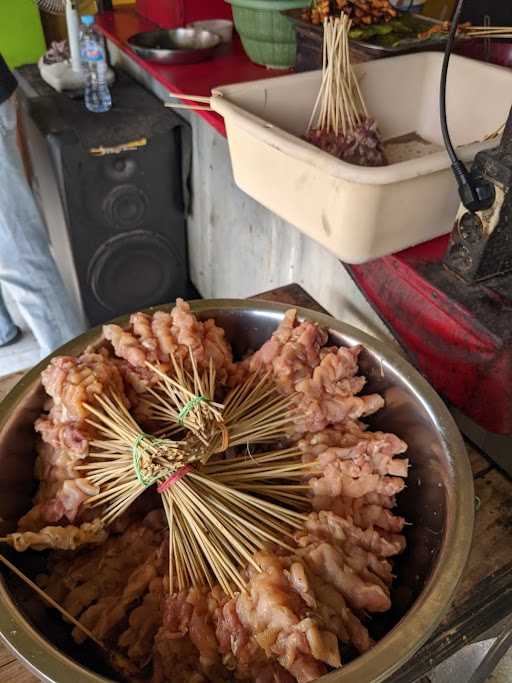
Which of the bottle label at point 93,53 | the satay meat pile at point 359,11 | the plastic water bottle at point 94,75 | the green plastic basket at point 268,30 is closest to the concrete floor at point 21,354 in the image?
the plastic water bottle at point 94,75

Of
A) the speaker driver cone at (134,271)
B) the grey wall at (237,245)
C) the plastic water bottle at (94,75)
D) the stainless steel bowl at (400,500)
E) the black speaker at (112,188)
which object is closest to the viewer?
the stainless steel bowl at (400,500)

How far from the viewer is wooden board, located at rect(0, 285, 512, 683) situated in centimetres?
81

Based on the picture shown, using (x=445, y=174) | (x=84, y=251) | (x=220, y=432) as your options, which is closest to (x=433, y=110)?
(x=445, y=174)

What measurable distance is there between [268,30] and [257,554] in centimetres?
195

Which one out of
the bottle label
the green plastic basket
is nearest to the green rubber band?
the green plastic basket

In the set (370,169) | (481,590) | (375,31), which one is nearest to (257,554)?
(481,590)

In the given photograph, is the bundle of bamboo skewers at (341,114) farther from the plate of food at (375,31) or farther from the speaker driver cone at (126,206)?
the speaker driver cone at (126,206)

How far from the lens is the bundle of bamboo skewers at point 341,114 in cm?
137

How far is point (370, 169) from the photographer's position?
99 cm

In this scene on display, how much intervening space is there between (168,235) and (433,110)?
1.59 metres

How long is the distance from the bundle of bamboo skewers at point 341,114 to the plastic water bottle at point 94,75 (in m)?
1.47

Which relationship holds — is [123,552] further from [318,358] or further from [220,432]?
[318,358]

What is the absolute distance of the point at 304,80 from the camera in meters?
1.48

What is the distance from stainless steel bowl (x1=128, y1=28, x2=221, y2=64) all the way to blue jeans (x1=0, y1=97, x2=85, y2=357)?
1.97ft
